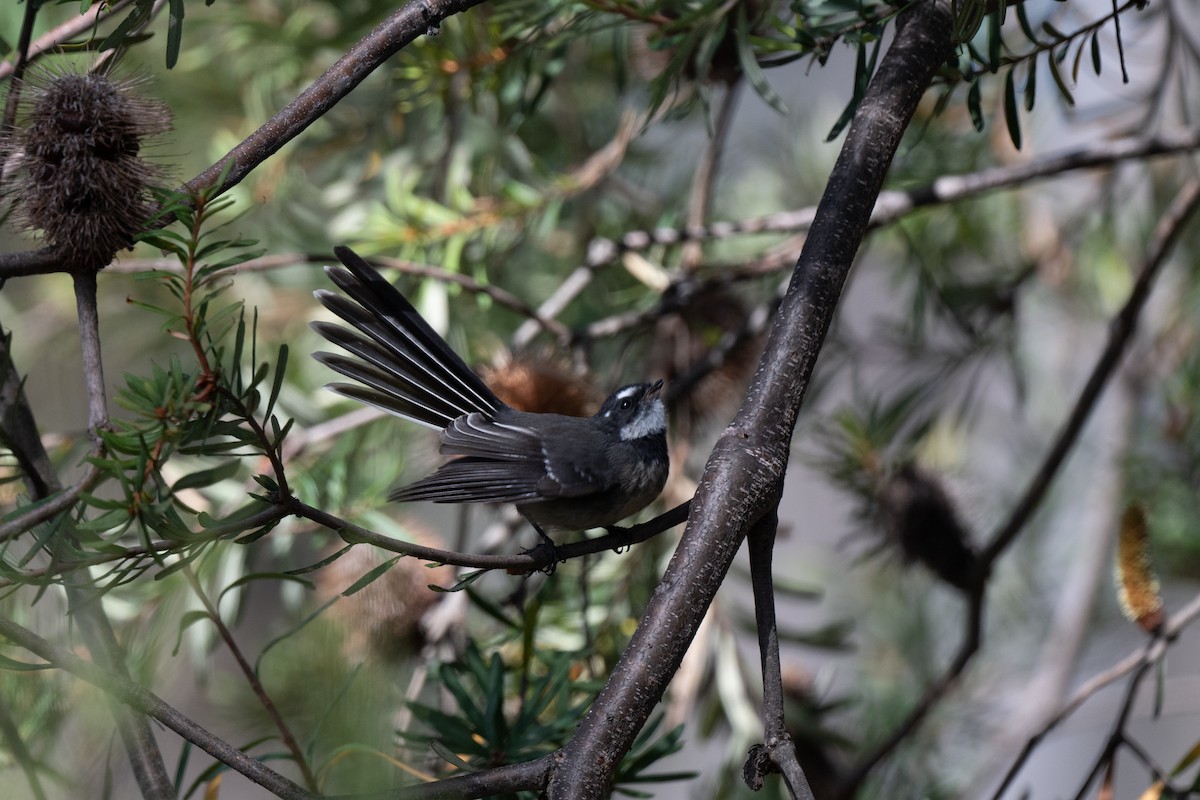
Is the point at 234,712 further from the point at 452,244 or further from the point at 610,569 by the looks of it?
the point at 452,244

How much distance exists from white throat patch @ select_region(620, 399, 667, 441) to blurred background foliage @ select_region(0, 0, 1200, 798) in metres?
0.18

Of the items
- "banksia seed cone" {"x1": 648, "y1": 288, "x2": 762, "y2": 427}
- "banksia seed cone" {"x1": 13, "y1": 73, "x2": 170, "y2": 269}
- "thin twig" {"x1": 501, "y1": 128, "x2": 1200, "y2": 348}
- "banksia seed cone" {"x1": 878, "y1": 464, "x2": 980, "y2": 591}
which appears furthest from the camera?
"banksia seed cone" {"x1": 648, "y1": 288, "x2": 762, "y2": 427}

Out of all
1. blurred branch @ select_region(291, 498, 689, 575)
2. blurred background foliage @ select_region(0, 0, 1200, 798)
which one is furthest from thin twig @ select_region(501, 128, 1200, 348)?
blurred branch @ select_region(291, 498, 689, 575)

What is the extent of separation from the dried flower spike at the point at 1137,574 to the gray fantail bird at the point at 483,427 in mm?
586

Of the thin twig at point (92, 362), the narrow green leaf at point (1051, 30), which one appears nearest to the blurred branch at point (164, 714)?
the thin twig at point (92, 362)

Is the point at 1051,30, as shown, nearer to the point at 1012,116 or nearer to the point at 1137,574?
the point at 1012,116

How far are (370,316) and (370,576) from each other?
498 millimetres

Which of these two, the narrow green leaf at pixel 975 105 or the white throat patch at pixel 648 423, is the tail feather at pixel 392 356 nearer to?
the white throat patch at pixel 648 423

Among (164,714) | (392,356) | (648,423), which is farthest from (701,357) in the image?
(164,714)

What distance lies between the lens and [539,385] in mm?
1596

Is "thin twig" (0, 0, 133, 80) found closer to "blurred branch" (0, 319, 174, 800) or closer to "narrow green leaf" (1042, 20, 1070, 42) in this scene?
"blurred branch" (0, 319, 174, 800)

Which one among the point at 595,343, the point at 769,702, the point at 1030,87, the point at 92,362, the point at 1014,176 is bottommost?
the point at 769,702

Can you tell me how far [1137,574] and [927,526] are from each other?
1.40ft

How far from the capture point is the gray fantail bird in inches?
45.6
